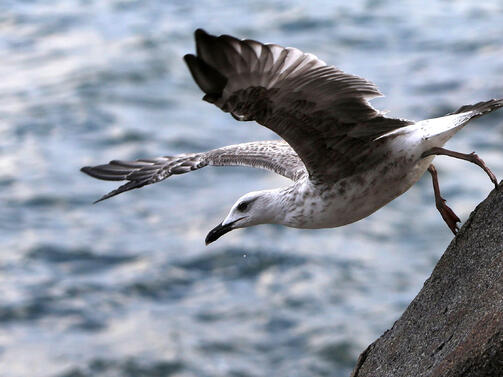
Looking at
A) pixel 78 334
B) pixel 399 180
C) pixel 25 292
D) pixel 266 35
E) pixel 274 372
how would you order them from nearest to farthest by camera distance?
1. pixel 399 180
2. pixel 274 372
3. pixel 78 334
4. pixel 25 292
5. pixel 266 35

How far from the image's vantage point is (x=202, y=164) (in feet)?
24.6

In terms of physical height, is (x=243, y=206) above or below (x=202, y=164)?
below

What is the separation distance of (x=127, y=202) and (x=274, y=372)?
5.65m

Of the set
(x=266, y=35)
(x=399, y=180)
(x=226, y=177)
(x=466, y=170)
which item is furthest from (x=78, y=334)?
(x=266, y=35)

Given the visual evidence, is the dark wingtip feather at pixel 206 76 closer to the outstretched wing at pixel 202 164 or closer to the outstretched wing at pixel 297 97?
the outstretched wing at pixel 297 97

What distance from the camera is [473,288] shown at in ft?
16.6

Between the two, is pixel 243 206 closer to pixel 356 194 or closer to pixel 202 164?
pixel 202 164

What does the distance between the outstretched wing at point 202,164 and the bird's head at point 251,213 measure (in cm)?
40

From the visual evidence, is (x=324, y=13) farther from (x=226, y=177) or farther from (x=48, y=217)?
(x=48, y=217)

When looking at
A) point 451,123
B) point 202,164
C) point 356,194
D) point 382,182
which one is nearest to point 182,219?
point 202,164

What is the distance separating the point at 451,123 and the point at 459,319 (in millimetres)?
1174

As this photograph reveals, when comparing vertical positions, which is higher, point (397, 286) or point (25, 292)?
point (25, 292)

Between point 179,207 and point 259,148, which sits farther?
point 179,207

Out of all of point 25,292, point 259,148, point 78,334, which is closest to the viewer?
point 259,148
